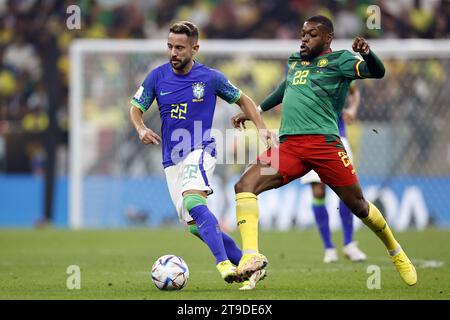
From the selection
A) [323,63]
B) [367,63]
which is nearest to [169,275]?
[323,63]

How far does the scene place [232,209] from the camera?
1728 centimetres

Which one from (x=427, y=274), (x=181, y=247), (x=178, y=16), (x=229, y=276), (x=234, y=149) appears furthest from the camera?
(x=178, y=16)

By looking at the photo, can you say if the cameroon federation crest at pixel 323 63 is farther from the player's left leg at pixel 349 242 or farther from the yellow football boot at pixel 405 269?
the player's left leg at pixel 349 242

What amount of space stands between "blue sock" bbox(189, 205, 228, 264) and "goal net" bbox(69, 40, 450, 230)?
367 inches

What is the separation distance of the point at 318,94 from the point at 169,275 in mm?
1933

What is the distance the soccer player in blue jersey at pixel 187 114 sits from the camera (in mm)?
7750

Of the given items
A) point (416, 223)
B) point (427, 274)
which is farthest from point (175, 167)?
point (416, 223)

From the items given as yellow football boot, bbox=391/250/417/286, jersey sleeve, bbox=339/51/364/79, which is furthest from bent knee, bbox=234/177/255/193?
yellow football boot, bbox=391/250/417/286

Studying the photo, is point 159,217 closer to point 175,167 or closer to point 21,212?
point 21,212

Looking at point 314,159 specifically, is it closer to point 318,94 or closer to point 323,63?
point 318,94

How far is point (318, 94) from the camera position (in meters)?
7.92

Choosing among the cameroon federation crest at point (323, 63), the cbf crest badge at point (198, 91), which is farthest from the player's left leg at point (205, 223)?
the cameroon federation crest at point (323, 63)

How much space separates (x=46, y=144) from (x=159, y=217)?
267 cm

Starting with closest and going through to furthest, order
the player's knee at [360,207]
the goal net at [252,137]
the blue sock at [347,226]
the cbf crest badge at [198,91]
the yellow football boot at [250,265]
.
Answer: the yellow football boot at [250,265] → the player's knee at [360,207] → the cbf crest badge at [198,91] → the blue sock at [347,226] → the goal net at [252,137]
